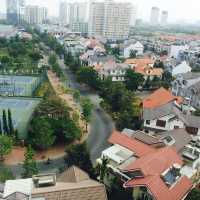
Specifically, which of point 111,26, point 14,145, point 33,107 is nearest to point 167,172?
point 14,145

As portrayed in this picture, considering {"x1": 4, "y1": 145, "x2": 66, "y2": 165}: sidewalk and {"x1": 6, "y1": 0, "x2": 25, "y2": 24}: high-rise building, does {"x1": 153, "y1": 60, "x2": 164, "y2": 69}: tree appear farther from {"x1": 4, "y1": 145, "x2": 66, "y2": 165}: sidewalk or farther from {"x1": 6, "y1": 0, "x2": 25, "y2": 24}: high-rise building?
{"x1": 6, "y1": 0, "x2": 25, "y2": 24}: high-rise building

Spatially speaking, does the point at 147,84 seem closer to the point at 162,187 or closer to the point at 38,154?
the point at 38,154

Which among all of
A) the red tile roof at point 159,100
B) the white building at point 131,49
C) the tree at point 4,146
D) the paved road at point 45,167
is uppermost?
the white building at point 131,49

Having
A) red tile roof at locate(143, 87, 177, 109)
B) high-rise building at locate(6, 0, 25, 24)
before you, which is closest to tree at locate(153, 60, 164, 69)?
red tile roof at locate(143, 87, 177, 109)

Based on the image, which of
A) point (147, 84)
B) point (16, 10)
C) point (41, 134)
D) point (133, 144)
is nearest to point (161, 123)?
Answer: point (133, 144)

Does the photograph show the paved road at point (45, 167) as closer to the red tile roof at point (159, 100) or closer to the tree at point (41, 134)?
the tree at point (41, 134)

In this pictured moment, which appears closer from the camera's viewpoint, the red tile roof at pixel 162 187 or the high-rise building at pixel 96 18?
the red tile roof at pixel 162 187

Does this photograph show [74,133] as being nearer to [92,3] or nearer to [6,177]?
[6,177]

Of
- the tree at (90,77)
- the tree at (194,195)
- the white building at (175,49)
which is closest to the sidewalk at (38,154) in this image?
the tree at (194,195)
